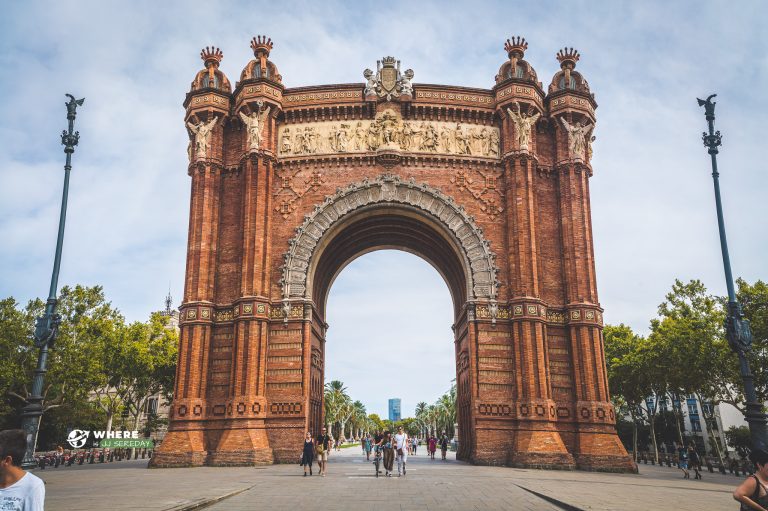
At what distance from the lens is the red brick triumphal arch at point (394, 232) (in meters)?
25.6

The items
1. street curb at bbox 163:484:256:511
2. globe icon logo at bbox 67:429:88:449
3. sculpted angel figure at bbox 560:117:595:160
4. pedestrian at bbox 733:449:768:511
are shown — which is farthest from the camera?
globe icon logo at bbox 67:429:88:449

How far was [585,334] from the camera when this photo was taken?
26.6m

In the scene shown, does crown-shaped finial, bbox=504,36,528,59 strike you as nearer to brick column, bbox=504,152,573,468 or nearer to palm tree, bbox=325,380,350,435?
brick column, bbox=504,152,573,468

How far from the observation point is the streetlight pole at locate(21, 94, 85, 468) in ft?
46.7

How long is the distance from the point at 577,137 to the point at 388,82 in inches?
381

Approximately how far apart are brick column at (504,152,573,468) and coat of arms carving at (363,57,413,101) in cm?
629

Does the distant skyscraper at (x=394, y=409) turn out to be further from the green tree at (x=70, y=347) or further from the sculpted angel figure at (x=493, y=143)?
the sculpted angel figure at (x=493, y=143)

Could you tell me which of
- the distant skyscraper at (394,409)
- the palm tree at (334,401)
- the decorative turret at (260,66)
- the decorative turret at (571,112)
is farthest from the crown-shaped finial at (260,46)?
the distant skyscraper at (394,409)

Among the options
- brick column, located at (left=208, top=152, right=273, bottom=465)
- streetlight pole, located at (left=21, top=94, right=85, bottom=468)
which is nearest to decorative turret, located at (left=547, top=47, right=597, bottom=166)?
brick column, located at (left=208, top=152, right=273, bottom=465)

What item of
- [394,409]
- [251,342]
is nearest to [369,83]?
[251,342]

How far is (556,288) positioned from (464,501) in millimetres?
17054

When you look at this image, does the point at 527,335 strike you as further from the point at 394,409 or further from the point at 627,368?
the point at 394,409

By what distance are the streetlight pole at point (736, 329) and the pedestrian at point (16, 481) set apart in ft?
42.8

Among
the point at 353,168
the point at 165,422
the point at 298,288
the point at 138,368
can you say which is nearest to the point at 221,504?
the point at 298,288
